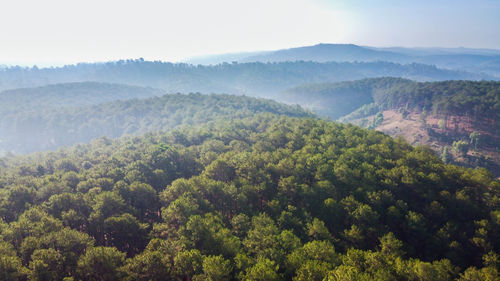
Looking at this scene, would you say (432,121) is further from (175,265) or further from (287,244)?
(175,265)

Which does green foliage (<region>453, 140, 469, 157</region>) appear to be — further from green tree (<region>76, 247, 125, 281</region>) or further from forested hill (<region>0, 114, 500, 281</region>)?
green tree (<region>76, 247, 125, 281</region>)

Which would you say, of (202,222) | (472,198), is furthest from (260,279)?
(472,198)

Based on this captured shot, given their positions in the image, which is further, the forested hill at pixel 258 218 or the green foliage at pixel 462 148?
the green foliage at pixel 462 148

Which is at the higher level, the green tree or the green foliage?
the green tree

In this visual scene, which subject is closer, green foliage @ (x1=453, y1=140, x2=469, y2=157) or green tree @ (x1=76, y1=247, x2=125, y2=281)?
green tree @ (x1=76, y1=247, x2=125, y2=281)

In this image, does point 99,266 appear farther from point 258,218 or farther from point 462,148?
point 462,148

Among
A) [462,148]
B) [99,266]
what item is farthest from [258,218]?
[462,148]

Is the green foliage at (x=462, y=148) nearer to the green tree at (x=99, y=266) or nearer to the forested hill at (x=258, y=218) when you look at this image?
the forested hill at (x=258, y=218)

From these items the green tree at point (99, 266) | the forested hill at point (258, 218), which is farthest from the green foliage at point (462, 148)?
the green tree at point (99, 266)

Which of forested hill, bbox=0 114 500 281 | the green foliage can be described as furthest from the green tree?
the green foliage
